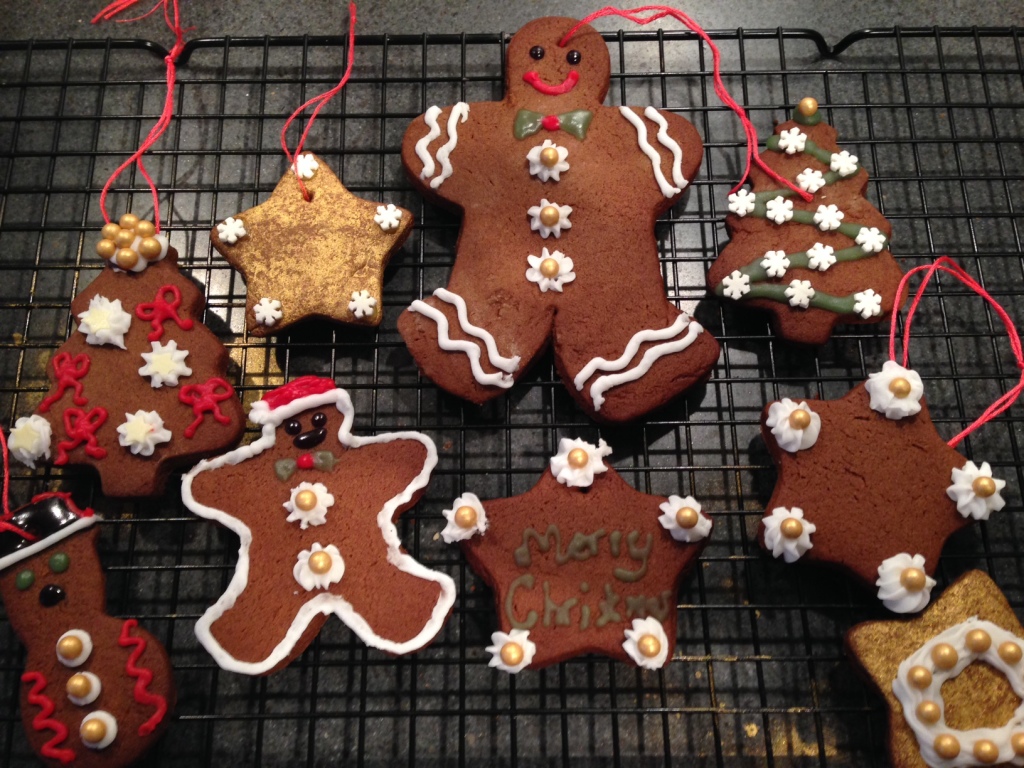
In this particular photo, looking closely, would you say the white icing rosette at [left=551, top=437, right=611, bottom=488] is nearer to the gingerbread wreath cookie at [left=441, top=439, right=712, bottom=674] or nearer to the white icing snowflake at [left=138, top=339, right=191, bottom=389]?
the gingerbread wreath cookie at [left=441, top=439, right=712, bottom=674]

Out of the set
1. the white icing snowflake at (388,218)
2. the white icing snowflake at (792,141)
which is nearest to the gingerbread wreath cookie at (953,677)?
the white icing snowflake at (792,141)

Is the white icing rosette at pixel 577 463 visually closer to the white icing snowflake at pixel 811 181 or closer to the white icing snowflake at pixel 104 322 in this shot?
the white icing snowflake at pixel 811 181

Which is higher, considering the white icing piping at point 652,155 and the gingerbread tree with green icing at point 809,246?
the white icing piping at point 652,155

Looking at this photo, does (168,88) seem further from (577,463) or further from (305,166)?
(577,463)

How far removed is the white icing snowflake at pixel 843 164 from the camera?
149 centimetres

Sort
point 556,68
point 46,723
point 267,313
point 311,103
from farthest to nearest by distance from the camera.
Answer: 1. point 311,103
2. point 556,68
3. point 267,313
4. point 46,723

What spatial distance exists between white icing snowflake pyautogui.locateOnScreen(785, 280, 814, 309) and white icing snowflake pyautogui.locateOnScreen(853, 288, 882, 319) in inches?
3.2

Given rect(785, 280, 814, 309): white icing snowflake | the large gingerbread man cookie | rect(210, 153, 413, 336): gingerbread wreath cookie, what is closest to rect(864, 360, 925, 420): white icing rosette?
rect(785, 280, 814, 309): white icing snowflake

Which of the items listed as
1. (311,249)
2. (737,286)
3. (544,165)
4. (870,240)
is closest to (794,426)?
(737,286)

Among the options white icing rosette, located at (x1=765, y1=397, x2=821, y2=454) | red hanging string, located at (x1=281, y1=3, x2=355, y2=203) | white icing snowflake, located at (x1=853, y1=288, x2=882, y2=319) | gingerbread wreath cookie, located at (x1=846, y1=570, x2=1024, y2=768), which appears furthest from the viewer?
red hanging string, located at (x1=281, y1=3, x2=355, y2=203)

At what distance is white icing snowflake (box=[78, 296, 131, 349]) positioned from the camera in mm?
1392

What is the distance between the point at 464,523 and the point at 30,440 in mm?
735

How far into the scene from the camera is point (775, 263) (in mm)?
1440

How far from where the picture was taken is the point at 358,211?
1.50 m
